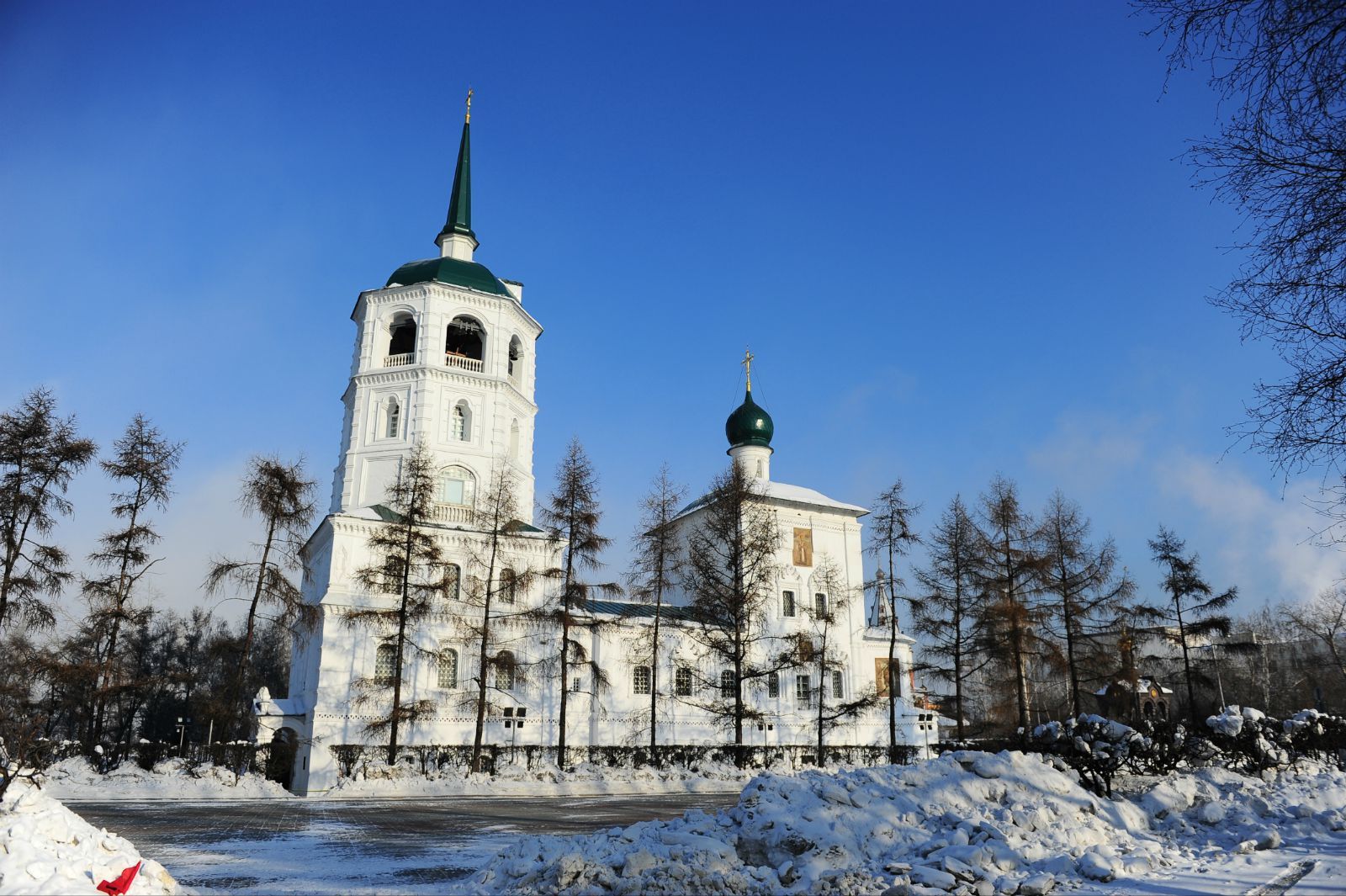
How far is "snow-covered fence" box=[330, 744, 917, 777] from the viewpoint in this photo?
77.5 ft

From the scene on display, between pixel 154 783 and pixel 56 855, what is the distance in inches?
706

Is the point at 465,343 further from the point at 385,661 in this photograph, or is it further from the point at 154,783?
the point at 154,783

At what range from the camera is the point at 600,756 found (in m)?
26.3

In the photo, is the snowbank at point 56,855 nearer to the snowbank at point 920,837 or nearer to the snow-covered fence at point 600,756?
the snowbank at point 920,837

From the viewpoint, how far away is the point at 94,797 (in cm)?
1958

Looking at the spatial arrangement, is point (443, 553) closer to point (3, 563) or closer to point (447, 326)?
point (447, 326)

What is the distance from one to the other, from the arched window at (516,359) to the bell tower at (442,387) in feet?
0.14

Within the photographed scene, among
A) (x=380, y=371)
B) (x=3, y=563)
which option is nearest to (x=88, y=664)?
(x=3, y=563)

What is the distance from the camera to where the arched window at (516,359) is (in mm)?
33406

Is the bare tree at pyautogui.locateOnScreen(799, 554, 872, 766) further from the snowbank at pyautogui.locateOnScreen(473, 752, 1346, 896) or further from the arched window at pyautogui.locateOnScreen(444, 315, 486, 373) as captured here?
the snowbank at pyautogui.locateOnScreen(473, 752, 1346, 896)

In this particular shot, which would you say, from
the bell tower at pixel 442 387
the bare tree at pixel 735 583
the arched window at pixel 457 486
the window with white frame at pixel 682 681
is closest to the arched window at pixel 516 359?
the bell tower at pixel 442 387

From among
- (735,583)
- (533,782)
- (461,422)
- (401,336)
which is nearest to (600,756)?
(533,782)

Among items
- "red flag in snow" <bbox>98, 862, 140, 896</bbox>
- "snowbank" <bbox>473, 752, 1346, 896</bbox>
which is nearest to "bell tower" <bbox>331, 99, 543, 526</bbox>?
"snowbank" <bbox>473, 752, 1346, 896</bbox>

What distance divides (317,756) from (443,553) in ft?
23.5
